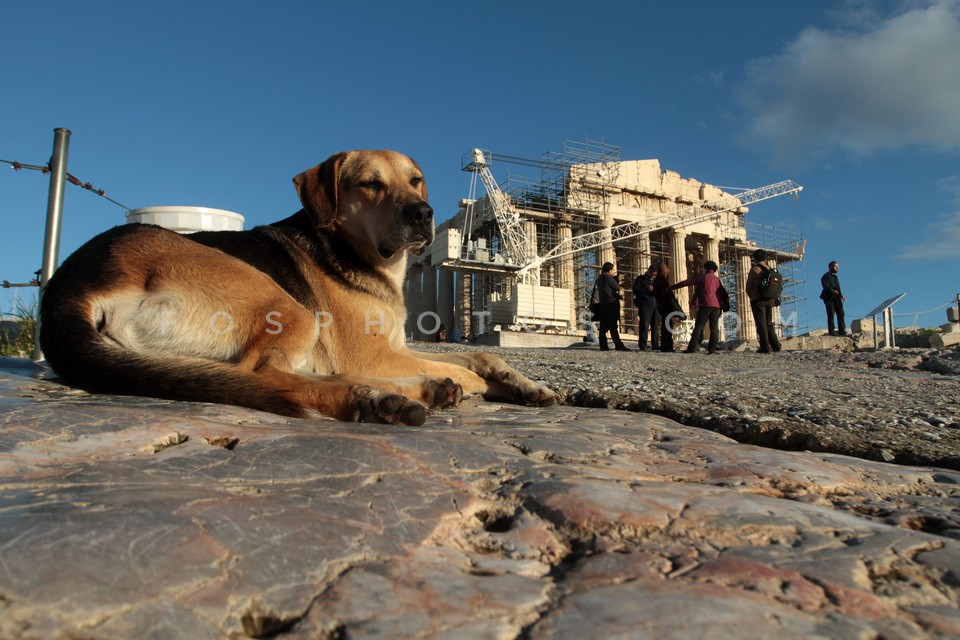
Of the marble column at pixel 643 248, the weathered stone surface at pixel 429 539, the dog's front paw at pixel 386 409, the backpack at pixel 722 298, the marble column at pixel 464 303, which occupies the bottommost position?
the weathered stone surface at pixel 429 539

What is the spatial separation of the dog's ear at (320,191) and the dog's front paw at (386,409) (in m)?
1.83

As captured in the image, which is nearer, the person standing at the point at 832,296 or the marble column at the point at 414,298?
the person standing at the point at 832,296

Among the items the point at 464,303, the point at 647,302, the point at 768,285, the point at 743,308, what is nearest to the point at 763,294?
the point at 768,285

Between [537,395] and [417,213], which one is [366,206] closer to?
[417,213]

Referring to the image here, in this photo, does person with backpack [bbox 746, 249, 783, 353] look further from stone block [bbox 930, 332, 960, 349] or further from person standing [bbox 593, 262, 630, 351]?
stone block [bbox 930, 332, 960, 349]

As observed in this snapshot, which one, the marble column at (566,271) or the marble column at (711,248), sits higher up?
the marble column at (711,248)

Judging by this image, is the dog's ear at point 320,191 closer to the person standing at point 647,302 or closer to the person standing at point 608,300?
the person standing at point 608,300

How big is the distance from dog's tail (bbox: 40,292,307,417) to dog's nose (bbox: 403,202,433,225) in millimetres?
1688

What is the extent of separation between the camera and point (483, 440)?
7.71 feet

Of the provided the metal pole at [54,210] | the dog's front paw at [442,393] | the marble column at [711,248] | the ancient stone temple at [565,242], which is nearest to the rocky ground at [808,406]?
the dog's front paw at [442,393]

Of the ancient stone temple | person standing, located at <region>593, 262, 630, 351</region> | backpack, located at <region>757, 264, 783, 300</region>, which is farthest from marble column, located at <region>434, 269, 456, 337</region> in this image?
backpack, located at <region>757, 264, 783, 300</region>

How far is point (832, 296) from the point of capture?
16688mm

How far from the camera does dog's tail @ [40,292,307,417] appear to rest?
2.75 metres

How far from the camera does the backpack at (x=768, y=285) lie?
13.7 m
